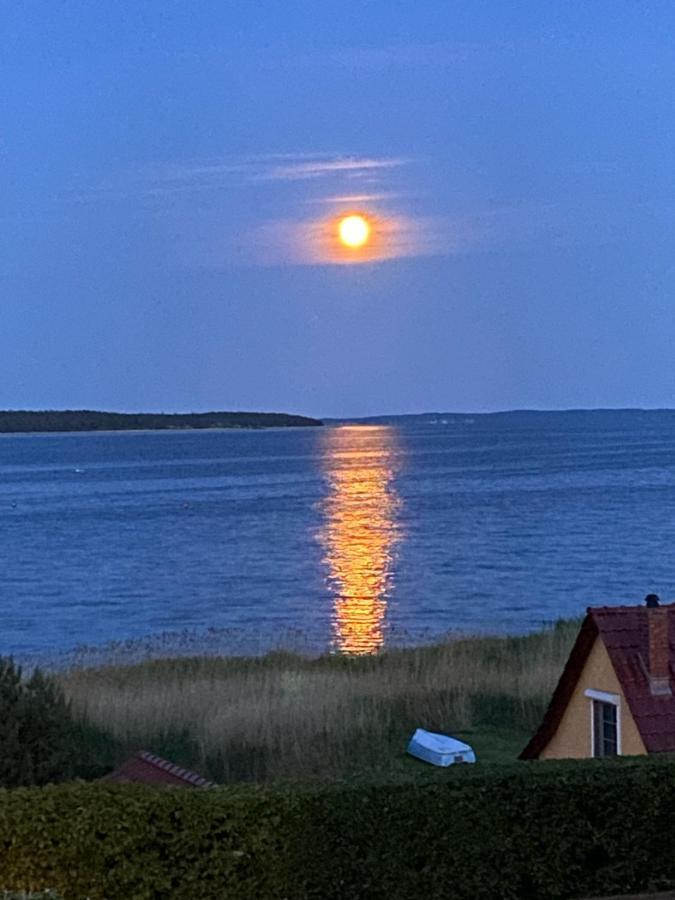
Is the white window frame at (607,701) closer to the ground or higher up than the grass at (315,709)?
closer to the ground

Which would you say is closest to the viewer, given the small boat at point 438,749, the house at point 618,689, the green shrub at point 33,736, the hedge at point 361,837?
the hedge at point 361,837

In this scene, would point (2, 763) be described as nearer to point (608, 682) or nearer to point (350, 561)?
point (608, 682)

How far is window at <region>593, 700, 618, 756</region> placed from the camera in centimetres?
1255

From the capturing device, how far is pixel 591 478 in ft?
368

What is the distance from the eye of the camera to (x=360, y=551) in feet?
213

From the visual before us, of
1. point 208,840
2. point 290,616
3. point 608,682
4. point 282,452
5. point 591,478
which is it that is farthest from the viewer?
point 282,452

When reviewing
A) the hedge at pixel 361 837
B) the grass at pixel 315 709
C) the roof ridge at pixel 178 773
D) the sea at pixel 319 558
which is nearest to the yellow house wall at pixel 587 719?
the hedge at pixel 361 837

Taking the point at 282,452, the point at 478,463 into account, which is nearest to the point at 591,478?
the point at 478,463

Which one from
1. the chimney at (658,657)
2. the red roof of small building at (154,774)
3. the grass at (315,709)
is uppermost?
the grass at (315,709)

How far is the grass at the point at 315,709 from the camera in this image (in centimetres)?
1922

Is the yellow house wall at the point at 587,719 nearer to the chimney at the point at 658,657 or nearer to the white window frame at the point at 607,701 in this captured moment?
the white window frame at the point at 607,701

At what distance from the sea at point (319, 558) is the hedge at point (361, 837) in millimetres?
23117

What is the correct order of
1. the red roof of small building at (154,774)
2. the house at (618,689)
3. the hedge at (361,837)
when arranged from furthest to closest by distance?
the red roof of small building at (154,774) → the house at (618,689) → the hedge at (361,837)

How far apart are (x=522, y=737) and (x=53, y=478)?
406ft
